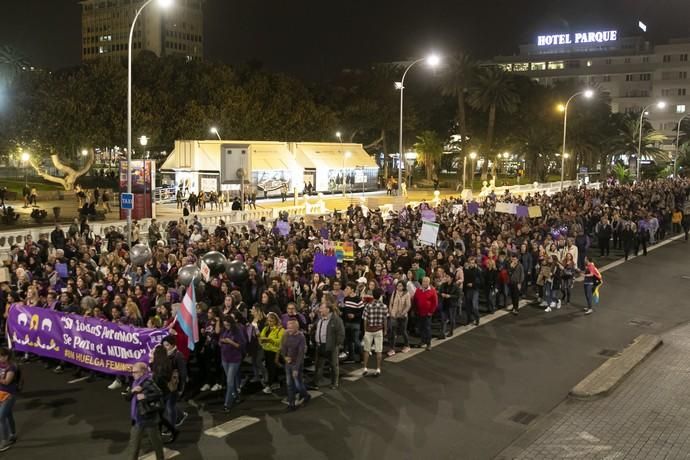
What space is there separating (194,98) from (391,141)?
94.8 ft

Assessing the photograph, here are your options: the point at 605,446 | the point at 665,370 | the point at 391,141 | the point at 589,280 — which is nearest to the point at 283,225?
the point at 589,280

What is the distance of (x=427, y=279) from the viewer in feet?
46.0

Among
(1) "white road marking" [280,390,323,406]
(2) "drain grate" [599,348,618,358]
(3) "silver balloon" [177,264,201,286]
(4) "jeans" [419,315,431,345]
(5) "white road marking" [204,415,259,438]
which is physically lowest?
(5) "white road marking" [204,415,259,438]

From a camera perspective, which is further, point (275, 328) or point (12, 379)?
point (275, 328)

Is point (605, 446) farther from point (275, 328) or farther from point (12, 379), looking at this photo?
point (12, 379)

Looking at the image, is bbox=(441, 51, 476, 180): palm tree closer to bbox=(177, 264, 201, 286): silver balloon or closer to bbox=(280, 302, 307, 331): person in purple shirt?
bbox=(177, 264, 201, 286): silver balloon

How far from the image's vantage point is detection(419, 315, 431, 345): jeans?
1412 centimetres

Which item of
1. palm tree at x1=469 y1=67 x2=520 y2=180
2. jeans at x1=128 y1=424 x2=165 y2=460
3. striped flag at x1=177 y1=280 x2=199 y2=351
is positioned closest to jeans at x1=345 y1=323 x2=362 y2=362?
striped flag at x1=177 y1=280 x2=199 y2=351

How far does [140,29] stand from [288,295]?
161m

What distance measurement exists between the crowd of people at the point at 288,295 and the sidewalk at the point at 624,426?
3367 mm

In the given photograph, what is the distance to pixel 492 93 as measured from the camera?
71125mm

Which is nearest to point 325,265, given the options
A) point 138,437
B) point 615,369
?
point 615,369

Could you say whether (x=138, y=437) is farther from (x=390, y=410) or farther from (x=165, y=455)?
(x=390, y=410)

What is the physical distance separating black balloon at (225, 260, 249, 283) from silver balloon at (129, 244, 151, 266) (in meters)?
3.08
